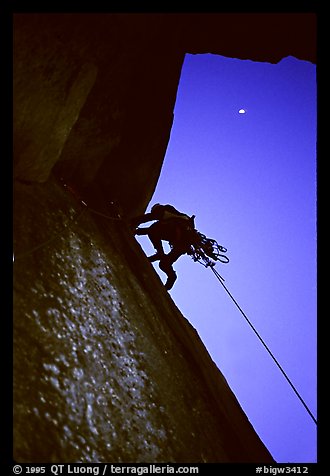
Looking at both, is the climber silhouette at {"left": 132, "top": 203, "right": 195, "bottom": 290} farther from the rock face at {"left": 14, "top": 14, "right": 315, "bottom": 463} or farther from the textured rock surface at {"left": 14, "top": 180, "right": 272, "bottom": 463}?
the textured rock surface at {"left": 14, "top": 180, "right": 272, "bottom": 463}

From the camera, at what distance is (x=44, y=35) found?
2.66 m

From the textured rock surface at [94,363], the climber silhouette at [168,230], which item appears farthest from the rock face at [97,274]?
the climber silhouette at [168,230]

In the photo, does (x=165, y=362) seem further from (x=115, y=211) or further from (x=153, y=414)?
(x=115, y=211)

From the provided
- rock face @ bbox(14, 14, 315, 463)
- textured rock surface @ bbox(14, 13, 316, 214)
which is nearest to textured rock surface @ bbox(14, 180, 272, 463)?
rock face @ bbox(14, 14, 315, 463)

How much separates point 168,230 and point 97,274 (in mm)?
3557

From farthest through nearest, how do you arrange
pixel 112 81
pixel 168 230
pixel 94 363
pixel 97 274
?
pixel 168 230, pixel 112 81, pixel 97 274, pixel 94 363

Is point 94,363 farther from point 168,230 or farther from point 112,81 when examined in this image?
point 168,230

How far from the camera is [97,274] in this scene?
3.47 meters

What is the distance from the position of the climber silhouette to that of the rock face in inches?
57.6

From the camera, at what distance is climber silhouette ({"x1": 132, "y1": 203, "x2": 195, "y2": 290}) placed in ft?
22.4

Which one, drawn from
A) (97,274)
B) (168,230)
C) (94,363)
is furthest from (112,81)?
(94,363)

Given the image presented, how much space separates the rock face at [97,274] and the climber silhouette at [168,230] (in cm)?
146
